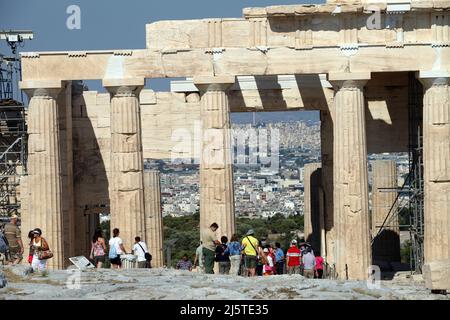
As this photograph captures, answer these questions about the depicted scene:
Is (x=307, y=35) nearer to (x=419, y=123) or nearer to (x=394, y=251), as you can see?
(x=419, y=123)

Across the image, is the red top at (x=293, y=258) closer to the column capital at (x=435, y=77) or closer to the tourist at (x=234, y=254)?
the tourist at (x=234, y=254)

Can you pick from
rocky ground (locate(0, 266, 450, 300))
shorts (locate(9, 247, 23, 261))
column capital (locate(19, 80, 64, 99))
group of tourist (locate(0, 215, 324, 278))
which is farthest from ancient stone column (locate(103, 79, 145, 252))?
rocky ground (locate(0, 266, 450, 300))

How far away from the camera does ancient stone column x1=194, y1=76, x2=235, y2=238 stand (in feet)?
188

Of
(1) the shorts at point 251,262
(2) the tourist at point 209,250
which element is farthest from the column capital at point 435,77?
(2) the tourist at point 209,250

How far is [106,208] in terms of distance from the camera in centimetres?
6556

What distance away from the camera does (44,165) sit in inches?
2291

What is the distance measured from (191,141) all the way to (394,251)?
34.7 ft

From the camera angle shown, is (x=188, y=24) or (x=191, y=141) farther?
(x=191, y=141)

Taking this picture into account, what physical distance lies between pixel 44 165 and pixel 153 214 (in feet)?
21.2

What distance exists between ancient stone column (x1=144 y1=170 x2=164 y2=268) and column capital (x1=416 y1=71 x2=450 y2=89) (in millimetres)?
11522

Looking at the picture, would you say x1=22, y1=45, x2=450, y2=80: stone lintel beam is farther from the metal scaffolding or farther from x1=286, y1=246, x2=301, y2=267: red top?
x1=286, y1=246, x2=301, y2=267: red top
